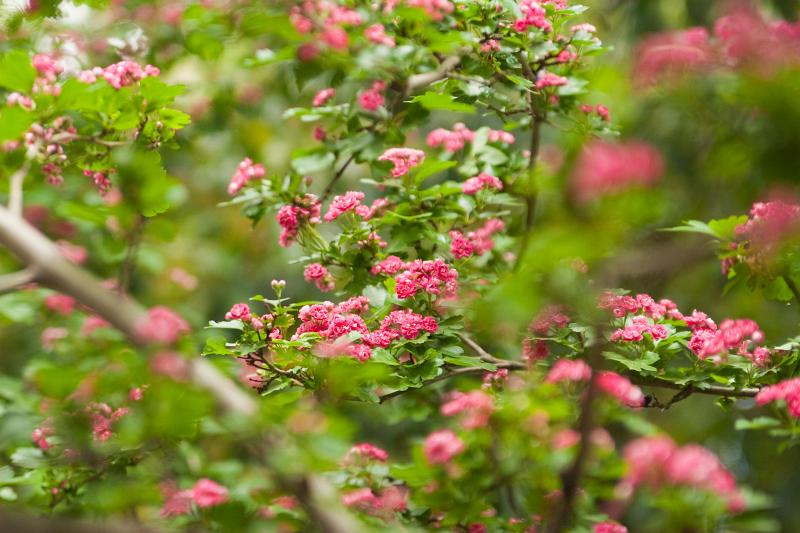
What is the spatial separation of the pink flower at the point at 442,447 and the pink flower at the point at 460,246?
2.90 feet

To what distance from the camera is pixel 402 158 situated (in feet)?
7.18

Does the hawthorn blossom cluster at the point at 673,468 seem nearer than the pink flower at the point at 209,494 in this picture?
Yes

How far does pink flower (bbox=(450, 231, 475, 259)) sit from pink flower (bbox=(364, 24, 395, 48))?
532 millimetres

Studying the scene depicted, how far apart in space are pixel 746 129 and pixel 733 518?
0.66 meters

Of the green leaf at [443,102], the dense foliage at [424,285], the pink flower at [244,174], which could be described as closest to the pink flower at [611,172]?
the dense foliage at [424,285]

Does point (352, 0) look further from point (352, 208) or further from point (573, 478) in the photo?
point (573, 478)

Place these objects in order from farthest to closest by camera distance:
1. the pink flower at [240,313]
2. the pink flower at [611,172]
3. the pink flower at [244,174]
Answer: the pink flower at [244,174] < the pink flower at [240,313] < the pink flower at [611,172]

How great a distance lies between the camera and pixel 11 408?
1.86 metres

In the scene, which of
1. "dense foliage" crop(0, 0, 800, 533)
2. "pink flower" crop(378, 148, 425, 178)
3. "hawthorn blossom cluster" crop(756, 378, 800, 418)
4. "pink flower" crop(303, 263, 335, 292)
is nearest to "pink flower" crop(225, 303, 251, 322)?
"dense foliage" crop(0, 0, 800, 533)

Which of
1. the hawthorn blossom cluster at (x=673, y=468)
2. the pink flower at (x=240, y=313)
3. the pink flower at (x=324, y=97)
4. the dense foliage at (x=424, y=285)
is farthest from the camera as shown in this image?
the pink flower at (x=324, y=97)

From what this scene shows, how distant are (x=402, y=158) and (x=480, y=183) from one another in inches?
8.9

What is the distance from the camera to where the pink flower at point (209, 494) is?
1.38 metres

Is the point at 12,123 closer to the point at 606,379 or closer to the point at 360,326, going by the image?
the point at 360,326

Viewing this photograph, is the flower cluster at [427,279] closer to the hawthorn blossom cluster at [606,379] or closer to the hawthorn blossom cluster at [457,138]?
the hawthorn blossom cluster at [606,379]
